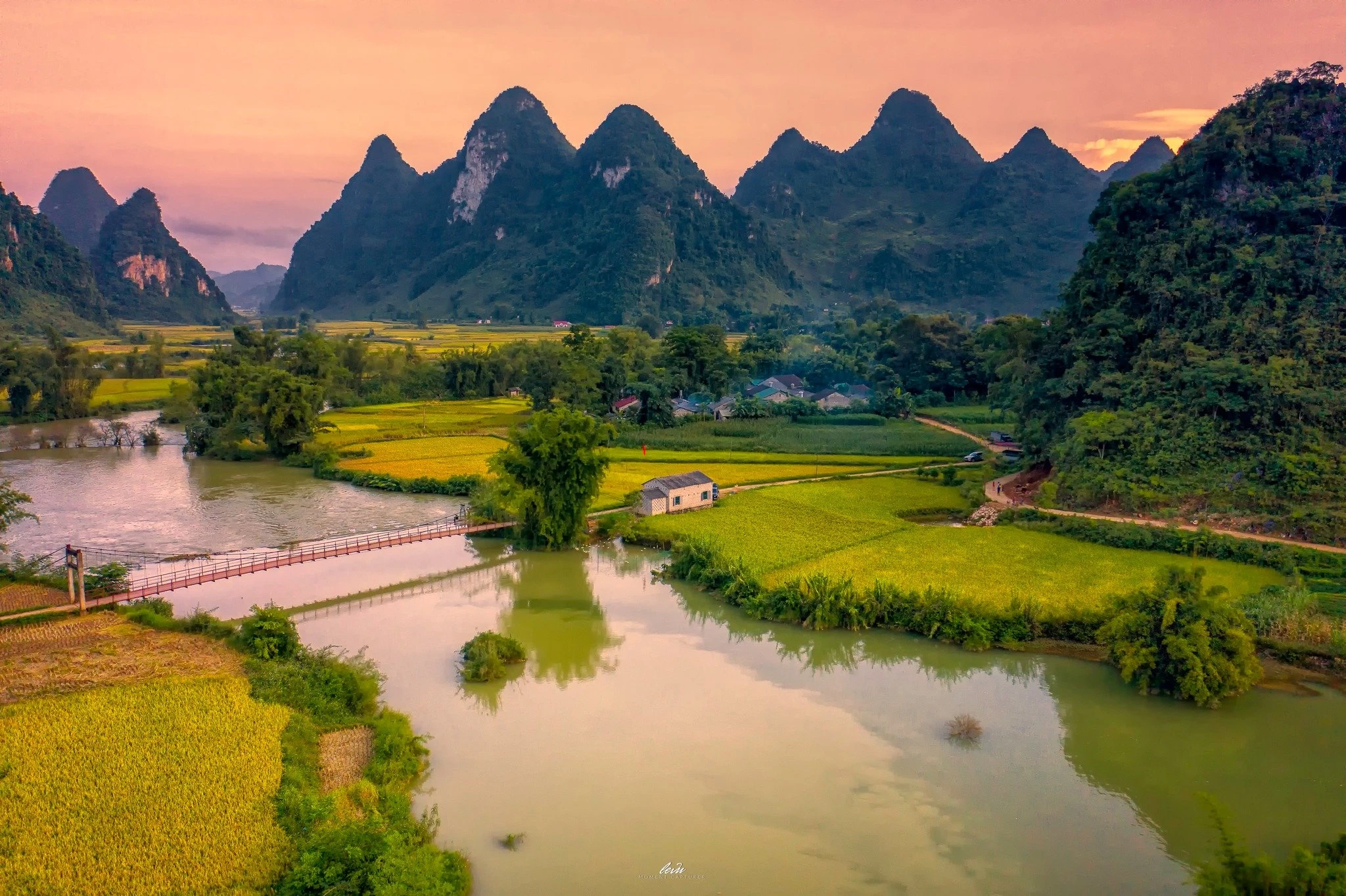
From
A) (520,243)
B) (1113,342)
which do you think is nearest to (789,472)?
(1113,342)

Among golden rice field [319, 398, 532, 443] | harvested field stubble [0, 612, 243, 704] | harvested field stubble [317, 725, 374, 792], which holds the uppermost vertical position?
golden rice field [319, 398, 532, 443]

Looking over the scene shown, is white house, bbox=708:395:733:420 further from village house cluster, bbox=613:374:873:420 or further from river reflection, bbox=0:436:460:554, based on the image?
river reflection, bbox=0:436:460:554

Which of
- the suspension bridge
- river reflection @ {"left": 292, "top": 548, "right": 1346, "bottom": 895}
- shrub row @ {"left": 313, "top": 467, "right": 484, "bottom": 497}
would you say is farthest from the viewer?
shrub row @ {"left": 313, "top": 467, "right": 484, "bottom": 497}

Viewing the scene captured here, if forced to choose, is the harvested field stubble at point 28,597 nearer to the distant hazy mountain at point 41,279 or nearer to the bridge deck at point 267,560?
the bridge deck at point 267,560

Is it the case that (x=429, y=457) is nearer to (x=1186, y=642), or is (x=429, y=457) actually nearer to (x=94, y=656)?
(x=94, y=656)

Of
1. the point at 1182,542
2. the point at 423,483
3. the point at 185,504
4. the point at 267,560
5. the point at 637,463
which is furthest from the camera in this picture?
the point at 637,463

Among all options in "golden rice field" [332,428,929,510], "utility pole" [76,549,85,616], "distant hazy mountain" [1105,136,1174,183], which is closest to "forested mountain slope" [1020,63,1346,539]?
"golden rice field" [332,428,929,510]

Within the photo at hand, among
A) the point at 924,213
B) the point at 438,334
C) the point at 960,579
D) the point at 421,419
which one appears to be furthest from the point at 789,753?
the point at 924,213

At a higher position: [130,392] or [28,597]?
[130,392]
